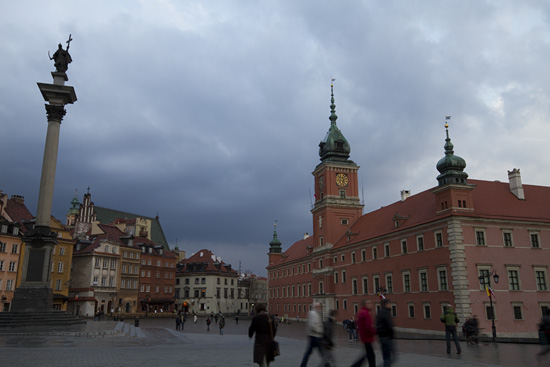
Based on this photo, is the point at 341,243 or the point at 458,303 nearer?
the point at 458,303

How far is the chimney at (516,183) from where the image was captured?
45009 millimetres

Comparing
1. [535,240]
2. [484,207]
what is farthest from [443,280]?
[535,240]

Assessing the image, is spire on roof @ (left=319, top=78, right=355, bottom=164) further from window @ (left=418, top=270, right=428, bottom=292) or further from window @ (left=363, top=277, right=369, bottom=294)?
window @ (left=418, top=270, right=428, bottom=292)

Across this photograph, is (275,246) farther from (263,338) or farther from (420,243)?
(263,338)

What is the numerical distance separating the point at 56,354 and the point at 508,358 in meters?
16.5

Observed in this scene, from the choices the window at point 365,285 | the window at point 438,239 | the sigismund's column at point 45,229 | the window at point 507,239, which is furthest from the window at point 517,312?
the sigismund's column at point 45,229

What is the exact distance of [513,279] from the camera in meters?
39.2

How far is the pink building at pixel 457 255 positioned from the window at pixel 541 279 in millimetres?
109

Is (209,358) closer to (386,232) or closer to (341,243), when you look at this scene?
(386,232)

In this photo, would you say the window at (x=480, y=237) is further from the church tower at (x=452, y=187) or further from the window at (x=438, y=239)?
the window at (x=438, y=239)

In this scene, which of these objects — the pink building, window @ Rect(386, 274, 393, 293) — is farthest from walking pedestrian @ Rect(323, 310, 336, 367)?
window @ Rect(386, 274, 393, 293)

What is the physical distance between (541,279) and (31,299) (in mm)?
41108

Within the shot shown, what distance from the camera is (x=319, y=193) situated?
235 ft

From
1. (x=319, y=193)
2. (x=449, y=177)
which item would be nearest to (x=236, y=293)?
(x=319, y=193)
